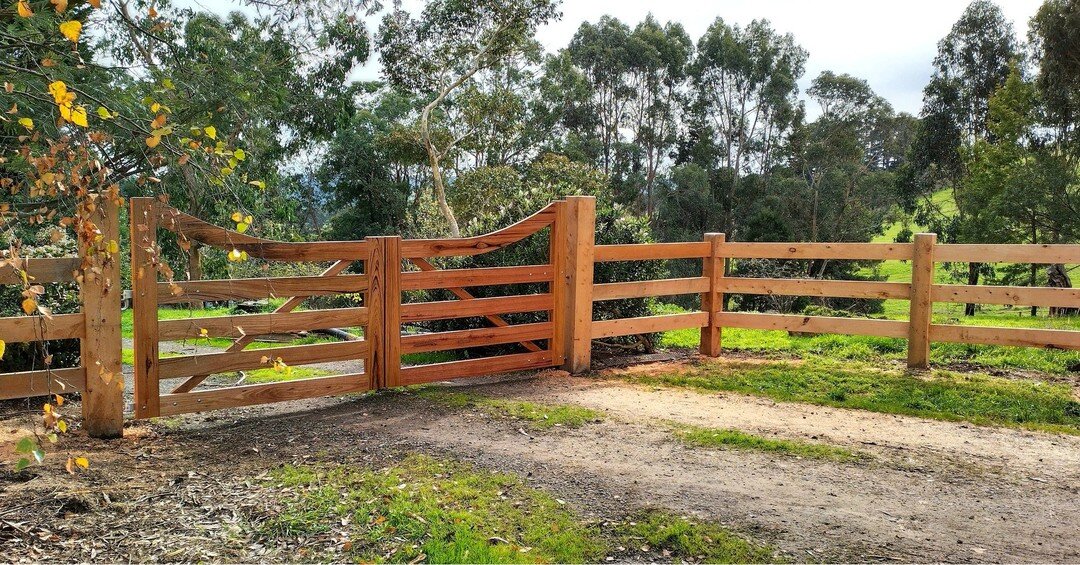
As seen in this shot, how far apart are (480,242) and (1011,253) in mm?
5038

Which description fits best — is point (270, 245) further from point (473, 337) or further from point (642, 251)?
point (642, 251)

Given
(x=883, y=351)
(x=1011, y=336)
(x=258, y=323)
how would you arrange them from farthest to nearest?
(x=883, y=351)
(x=1011, y=336)
(x=258, y=323)

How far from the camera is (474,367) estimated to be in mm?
7305

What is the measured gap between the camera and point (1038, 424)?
6.09m

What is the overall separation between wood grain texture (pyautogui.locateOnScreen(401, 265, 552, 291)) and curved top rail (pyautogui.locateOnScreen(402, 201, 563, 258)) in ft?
0.54

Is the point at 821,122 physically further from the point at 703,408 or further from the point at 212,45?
the point at 703,408

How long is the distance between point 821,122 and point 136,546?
37.6m

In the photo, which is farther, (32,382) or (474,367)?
(474,367)

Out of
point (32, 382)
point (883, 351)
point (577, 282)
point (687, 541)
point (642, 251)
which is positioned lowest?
point (687, 541)

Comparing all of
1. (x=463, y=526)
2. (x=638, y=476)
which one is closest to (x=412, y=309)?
(x=638, y=476)

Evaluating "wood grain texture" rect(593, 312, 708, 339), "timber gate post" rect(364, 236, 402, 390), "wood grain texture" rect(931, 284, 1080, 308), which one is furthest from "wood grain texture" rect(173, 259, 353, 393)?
"wood grain texture" rect(931, 284, 1080, 308)

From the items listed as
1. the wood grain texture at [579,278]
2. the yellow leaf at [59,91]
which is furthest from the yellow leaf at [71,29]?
the wood grain texture at [579,278]

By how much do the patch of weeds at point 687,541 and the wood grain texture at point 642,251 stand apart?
413 centimetres

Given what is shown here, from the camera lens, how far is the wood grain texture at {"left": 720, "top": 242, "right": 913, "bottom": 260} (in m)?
7.90
